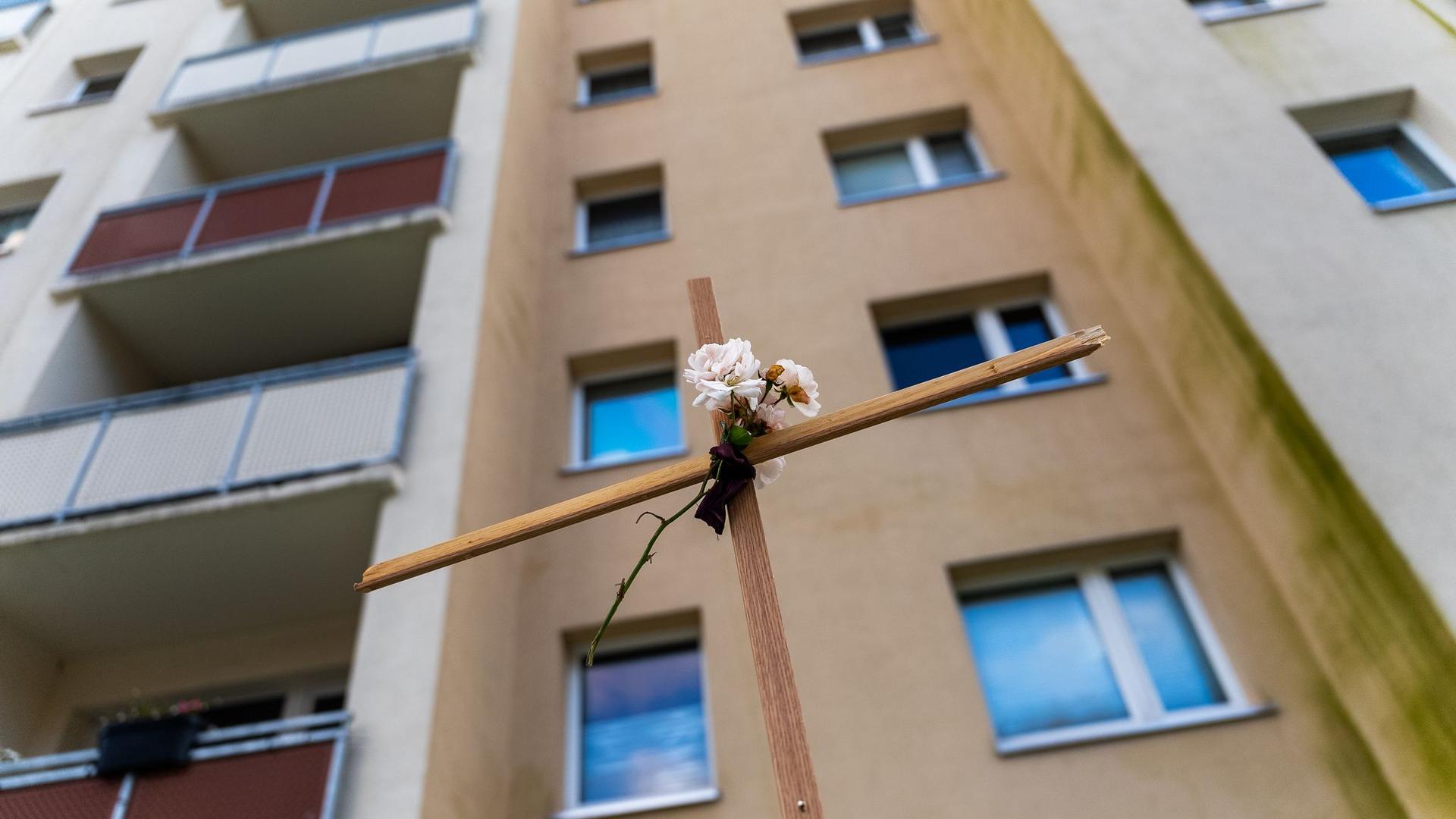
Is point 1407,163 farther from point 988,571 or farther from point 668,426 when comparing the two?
point 668,426

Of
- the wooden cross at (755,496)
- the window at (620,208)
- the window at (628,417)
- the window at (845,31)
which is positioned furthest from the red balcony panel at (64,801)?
the window at (845,31)

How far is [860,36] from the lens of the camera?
12.2m

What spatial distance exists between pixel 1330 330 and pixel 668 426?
17.5 ft

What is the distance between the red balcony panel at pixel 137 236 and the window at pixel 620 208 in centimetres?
412

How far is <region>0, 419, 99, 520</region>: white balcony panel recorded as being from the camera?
693 centimetres

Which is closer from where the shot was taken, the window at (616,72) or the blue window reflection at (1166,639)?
the blue window reflection at (1166,639)

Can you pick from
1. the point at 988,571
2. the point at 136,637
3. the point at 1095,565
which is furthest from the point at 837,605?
the point at 136,637

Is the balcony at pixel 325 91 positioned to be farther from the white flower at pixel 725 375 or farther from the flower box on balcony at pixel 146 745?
the white flower at pixel 725 375

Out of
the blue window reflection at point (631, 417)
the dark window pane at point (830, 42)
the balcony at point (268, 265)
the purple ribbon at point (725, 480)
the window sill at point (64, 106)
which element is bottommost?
the purple ribbon at point (725, 480)

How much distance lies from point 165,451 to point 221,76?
6.48 meters

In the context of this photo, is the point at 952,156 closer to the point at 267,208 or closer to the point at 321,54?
the point at 267,208

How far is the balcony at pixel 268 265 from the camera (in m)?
8.73

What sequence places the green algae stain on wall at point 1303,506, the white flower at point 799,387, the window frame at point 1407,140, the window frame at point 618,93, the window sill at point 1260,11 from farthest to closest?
1. the window frame at point 618,93
2. the window sill at point 1260,11
3. the window frame at point 1407,140
4. the green algae stain on wall at point 1303,506
5. the white flower at point 799,387

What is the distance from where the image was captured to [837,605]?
6512mm
